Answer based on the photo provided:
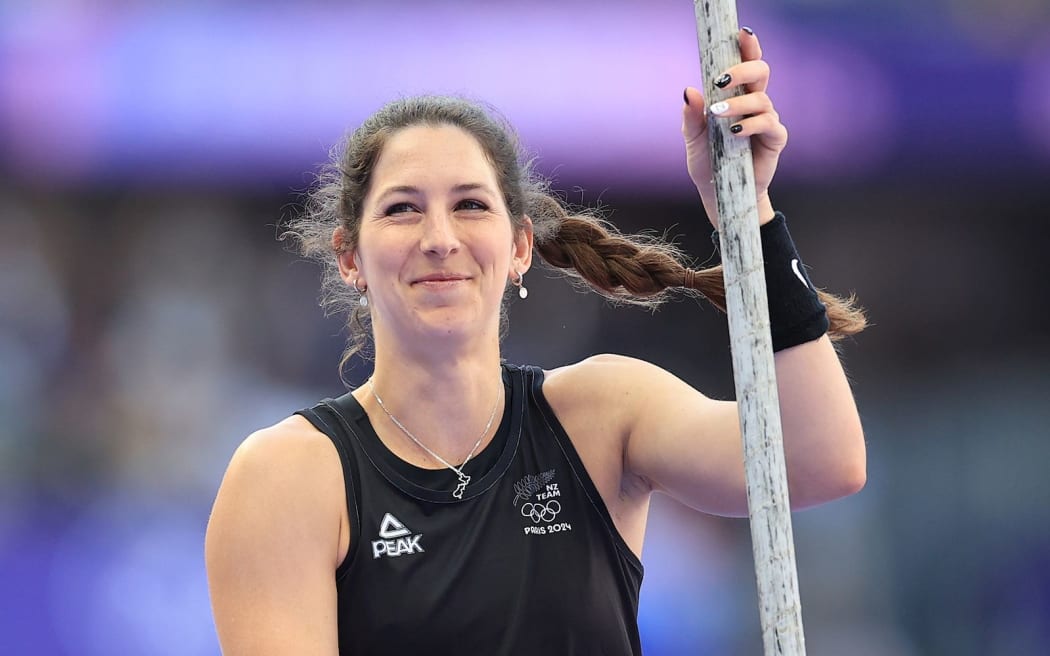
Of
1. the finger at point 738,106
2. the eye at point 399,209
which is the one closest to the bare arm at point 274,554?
the eye at point 399,209

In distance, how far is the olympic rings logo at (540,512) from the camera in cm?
211

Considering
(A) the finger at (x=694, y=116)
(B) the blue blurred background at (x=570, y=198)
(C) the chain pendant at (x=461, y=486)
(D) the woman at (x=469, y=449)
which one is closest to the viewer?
(A) the finger at (x=694, y=116)

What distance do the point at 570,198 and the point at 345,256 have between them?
2737 millimetres

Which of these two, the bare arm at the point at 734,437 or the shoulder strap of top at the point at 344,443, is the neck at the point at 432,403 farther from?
the bare arm at the point at 734,437

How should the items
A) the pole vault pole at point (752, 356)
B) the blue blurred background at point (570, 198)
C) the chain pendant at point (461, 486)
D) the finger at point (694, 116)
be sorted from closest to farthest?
the pole vault pole at point (752, 356)
the finger at point (694, 116)
the chain pendant at point (461, 486)
the blue blurred background at point (570, 198)

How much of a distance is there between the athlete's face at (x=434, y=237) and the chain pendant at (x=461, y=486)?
0.26 metres

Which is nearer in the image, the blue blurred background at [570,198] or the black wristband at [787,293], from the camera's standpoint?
the black wristband at [787,293]

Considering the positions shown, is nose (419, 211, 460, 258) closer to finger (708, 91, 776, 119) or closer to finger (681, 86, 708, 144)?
finger (681, 86, 708, 144)

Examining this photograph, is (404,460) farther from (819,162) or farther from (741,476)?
(819,162)

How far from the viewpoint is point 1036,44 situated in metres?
4.87

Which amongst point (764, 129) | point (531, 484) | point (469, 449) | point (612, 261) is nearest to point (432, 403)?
point (469, 449)

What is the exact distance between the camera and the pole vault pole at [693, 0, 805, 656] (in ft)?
5.20

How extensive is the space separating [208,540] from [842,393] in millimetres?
1053

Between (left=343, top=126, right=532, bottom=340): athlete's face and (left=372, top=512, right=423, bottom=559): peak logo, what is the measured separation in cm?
32
